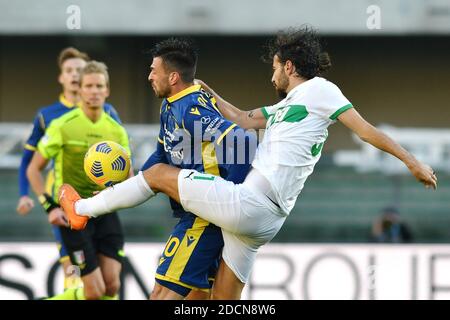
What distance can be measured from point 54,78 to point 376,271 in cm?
898

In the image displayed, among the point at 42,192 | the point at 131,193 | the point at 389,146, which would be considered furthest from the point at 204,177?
the point at 42,192

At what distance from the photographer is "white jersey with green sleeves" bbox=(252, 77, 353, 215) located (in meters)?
5.57

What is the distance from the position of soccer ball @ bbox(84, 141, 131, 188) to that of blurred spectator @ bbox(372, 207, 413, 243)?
6525 millimetres

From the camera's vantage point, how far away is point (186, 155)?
5.71 meters

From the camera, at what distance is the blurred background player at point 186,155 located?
18.5 ft

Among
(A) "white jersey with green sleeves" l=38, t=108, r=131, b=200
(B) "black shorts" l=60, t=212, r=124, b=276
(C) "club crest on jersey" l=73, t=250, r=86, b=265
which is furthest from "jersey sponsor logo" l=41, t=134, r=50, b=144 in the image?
(C) "club crest on jersey" l=73, t=250, r=86, b=265

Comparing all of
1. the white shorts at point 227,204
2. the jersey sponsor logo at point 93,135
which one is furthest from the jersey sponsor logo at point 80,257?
the white shorts at point 227,204

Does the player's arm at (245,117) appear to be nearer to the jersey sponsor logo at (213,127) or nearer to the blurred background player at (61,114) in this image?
the jersey sponsor logo at (213,127)

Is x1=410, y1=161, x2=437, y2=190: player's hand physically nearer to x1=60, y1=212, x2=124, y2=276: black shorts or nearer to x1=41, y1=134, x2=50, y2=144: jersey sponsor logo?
x1=60, y1=212, x2=124, y2=276: black shorts

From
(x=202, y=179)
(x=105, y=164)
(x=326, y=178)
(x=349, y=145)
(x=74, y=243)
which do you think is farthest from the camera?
(x=349, y=145)

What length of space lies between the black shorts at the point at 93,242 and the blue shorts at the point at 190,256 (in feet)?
5.75

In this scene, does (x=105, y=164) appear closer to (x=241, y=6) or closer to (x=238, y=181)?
(x=238, y=181)
